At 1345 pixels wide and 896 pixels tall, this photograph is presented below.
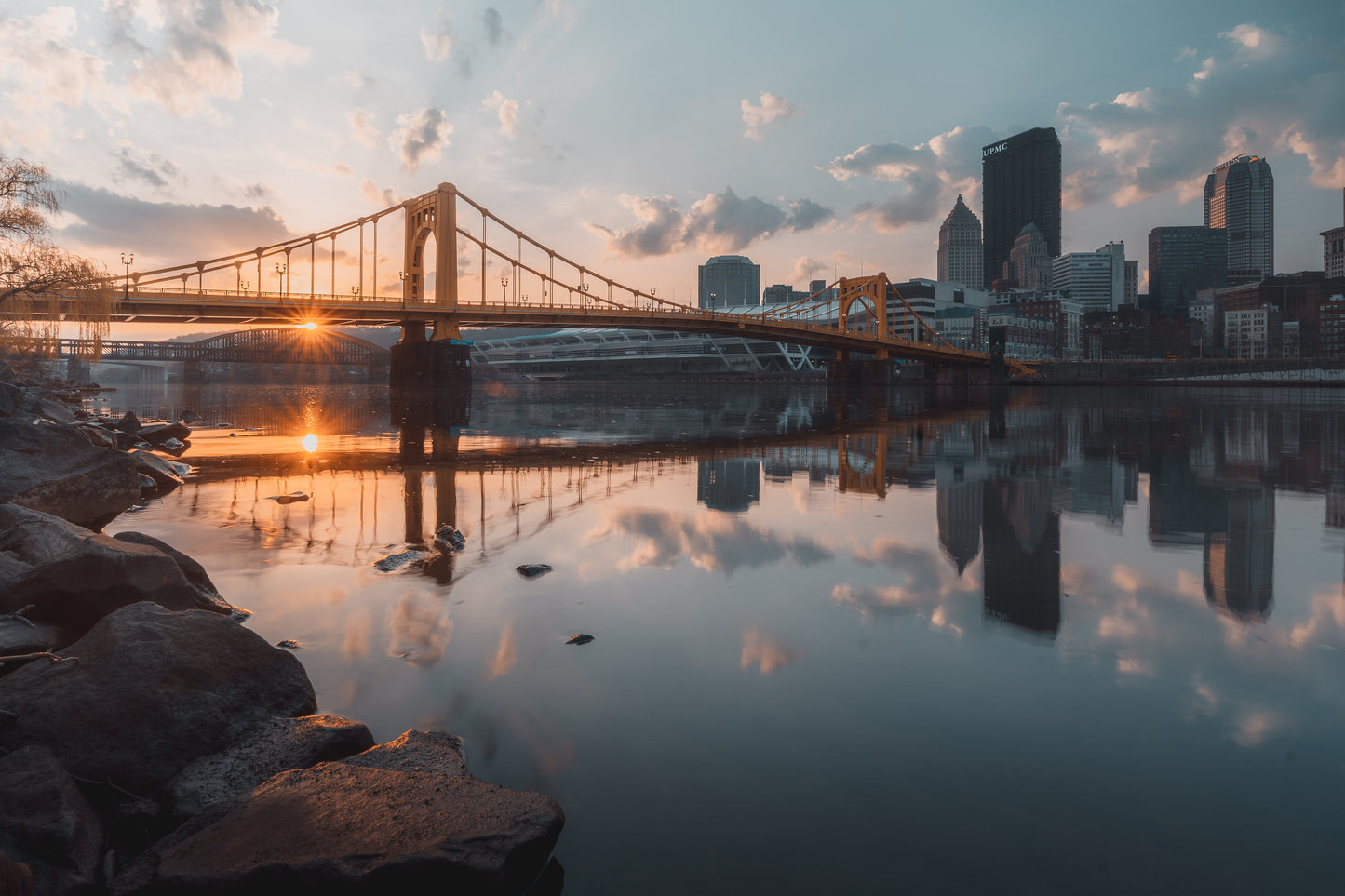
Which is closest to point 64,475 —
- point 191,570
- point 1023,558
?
point 191,570

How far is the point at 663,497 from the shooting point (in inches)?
541

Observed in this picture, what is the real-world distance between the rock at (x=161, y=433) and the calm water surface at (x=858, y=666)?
13.7 metres

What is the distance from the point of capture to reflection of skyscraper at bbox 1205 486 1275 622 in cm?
724

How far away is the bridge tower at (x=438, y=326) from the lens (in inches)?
2504

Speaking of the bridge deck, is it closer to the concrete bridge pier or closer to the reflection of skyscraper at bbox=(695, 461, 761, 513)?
the concrete bridge pier

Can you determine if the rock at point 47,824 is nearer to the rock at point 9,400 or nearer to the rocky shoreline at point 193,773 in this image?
the rocky shoreline at point 193,773

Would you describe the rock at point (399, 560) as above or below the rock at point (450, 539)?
below

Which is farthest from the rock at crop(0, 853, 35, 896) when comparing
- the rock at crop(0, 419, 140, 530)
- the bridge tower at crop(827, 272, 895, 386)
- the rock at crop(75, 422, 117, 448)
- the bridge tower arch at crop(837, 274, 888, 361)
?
the bridge tower arch at crop(837, 274, 888, 361)

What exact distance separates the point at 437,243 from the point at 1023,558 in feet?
216

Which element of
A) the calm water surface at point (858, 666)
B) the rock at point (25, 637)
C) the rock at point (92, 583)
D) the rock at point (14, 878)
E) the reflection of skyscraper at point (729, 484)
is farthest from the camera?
the reflection of skyscraper at point (729, 484)

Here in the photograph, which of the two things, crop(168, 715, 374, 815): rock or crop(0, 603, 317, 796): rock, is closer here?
crop(168, 715, 374, 815): rock

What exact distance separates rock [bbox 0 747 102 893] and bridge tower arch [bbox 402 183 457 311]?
6332 cm

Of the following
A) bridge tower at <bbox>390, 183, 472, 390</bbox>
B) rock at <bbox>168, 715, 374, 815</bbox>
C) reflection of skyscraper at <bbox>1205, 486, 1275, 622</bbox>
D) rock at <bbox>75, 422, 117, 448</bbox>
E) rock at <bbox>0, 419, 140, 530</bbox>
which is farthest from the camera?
bridge tower at <bbox>390, 183, 472, 390</bbox>

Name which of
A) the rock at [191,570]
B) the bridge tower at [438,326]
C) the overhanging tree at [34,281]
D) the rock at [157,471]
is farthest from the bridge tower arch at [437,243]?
the rock at [191,570]
